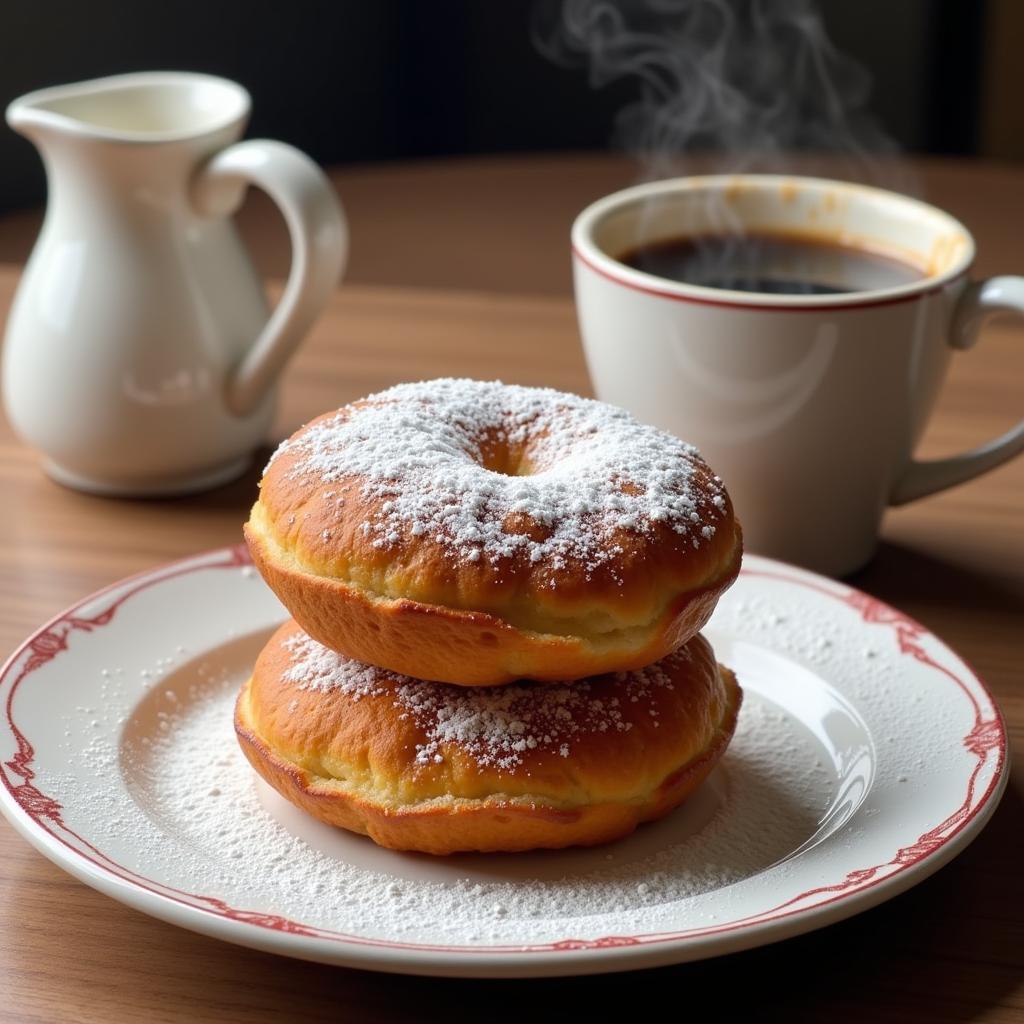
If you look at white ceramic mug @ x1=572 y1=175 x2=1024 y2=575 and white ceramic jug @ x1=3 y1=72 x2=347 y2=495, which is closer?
white ceramic mug @ x1=572 y1=175 x2=1024 y2=575

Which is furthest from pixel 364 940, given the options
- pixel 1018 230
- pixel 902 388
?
pixel 1018 230

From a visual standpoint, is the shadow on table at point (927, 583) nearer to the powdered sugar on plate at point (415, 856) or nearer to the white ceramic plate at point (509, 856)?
the white ceramic plate at point (509, 856)

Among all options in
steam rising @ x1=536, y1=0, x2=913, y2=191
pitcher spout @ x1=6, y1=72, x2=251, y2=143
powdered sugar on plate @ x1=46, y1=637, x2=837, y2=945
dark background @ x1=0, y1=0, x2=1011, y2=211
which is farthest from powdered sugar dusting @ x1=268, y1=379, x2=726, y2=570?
dark background @ x1=0, y1=0, x2=1011, y2=211

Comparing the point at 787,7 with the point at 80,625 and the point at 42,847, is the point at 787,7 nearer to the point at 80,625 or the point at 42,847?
the point at 80,625

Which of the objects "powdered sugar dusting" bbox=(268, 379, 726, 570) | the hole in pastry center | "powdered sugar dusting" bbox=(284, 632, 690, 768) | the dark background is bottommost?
the dark background

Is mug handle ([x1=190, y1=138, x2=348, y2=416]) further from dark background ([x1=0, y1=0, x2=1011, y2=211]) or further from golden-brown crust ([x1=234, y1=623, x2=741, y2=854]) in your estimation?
dark background ([x1=0, y1=0, x2=1011, y2=211])

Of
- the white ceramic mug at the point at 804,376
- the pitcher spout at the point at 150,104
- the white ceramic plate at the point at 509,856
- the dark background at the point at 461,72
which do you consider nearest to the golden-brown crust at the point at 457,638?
the white ceramic plate at the point at 509,856
